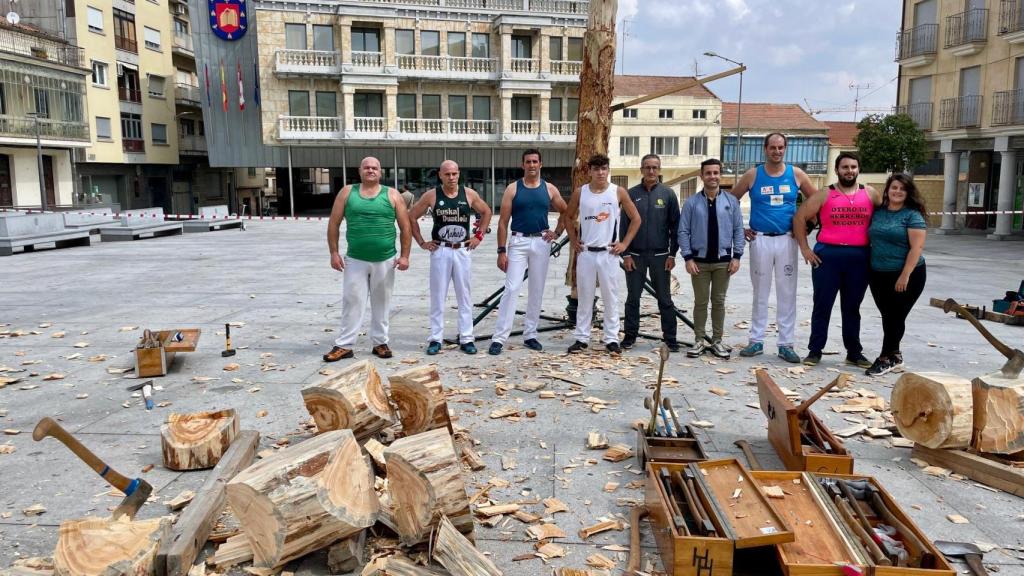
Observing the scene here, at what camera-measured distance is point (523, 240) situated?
7684 mm

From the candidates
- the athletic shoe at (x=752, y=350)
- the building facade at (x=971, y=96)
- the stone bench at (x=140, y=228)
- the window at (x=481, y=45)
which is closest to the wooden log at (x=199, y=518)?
the athletic shoe at (x=752, y=350)

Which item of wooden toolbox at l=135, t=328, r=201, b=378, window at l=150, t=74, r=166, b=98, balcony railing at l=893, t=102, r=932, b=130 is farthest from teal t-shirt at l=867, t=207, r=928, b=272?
window at l=150, t=74, r=166, b=98

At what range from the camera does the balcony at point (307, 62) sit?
39688mm

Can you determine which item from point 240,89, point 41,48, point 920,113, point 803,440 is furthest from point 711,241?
point 41,48

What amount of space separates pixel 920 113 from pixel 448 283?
99.7ft

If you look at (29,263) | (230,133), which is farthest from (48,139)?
(29,263)

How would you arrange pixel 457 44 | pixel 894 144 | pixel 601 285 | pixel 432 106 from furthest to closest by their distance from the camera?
pixel 432 106 → pixel 457 44 → pixel 894 144 → pixel 601 285

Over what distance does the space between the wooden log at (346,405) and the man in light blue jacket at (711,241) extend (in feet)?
12.4

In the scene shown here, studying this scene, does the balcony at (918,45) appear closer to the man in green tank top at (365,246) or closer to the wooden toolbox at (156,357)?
the man in green tank top at (365,246)

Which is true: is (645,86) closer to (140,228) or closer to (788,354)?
(140,228)

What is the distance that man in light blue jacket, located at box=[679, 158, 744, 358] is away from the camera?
24.2 feet

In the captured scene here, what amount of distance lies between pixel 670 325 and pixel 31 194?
3782 centimetres

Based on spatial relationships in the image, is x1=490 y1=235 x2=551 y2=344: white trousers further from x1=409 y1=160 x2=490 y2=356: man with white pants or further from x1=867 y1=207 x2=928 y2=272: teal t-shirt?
x1=867 y1=207 x2=928 y2=272: teal t-shirt

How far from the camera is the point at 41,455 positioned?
194 inches
